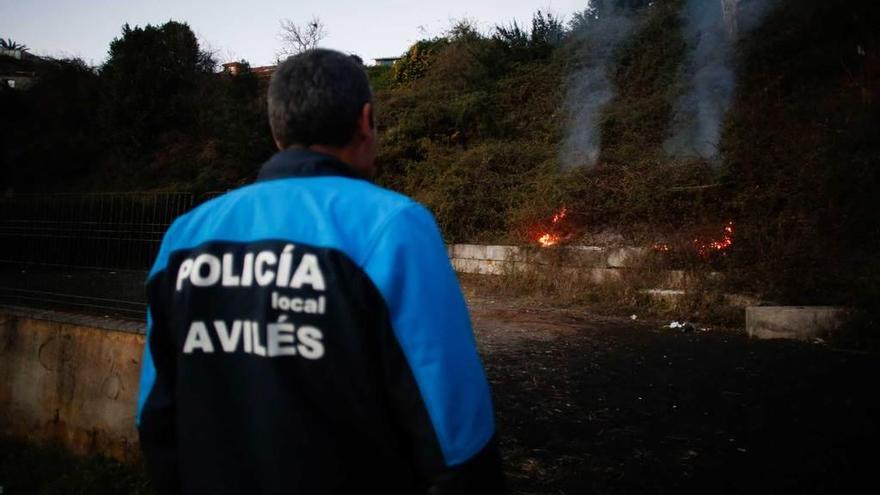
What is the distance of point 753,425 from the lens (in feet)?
13.2

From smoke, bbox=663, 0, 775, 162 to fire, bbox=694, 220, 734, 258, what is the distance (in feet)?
5.96

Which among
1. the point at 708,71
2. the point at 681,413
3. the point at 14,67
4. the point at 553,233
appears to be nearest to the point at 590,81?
the point at 708,71

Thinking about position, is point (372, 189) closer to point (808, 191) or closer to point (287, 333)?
point (287, 333)

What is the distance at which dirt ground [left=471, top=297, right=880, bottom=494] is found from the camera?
130 inches

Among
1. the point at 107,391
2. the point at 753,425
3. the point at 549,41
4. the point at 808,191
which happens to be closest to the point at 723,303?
the point at 808,191

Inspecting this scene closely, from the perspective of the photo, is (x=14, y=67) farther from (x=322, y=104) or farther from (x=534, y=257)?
(x=322, y=104)

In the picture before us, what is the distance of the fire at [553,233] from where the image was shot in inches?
400

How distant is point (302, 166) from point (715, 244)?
817 centimetres

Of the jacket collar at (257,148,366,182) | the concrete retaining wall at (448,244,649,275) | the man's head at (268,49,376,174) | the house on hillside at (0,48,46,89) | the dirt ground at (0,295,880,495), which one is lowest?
the dirt ground at (0,295,880,495)

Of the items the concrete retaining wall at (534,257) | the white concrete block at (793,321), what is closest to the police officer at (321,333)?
the white concrete block at (793,321)

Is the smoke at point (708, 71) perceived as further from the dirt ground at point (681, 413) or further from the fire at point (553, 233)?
the dirt ground at point (681, 413)

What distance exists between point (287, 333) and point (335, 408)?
0.61ft

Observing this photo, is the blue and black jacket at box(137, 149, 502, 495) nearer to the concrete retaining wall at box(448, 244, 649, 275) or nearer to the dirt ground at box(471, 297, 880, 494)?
the dirt ground at box(471, 297, 880, 494)

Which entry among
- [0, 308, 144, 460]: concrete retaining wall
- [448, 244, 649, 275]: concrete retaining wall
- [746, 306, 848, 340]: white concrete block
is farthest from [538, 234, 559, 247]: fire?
[0, 308, 144, 460]: concrete retaining wall
